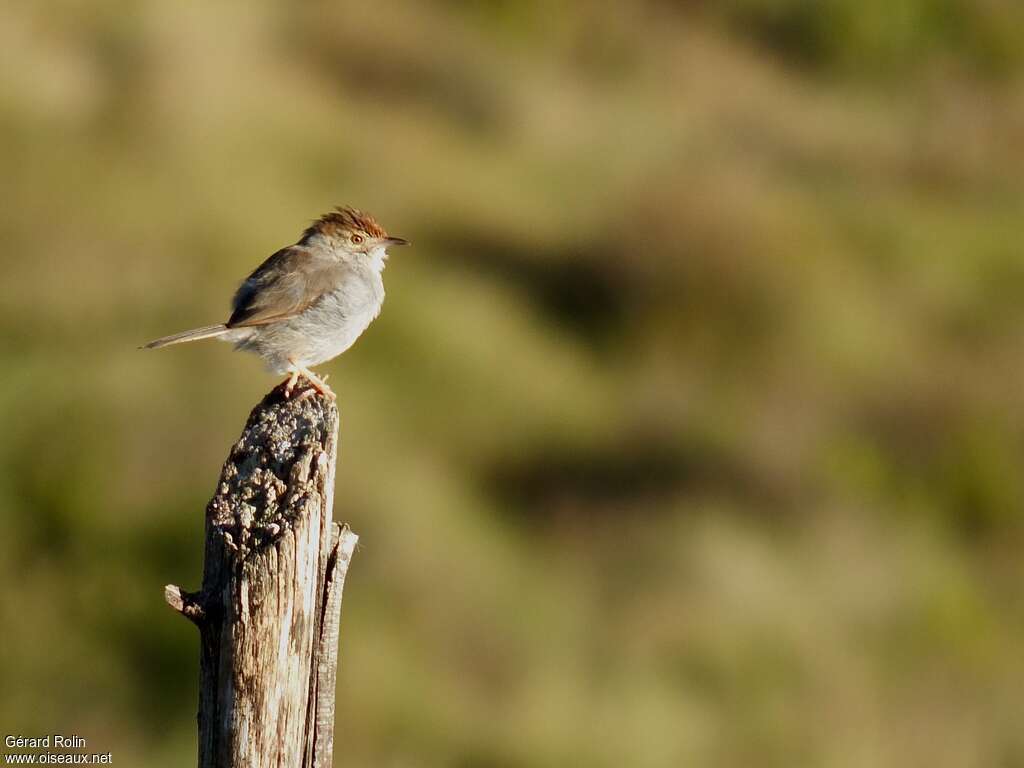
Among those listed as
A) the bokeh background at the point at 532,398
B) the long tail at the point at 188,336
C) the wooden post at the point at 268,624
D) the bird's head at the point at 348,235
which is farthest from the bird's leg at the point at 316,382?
the bokeh background at the point at 532,398

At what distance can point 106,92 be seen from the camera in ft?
52.3

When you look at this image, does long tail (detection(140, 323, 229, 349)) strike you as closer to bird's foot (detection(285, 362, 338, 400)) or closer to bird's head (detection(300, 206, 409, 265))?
bird's foot (detection(285, 362, 338, 400))

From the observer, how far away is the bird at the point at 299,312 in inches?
240

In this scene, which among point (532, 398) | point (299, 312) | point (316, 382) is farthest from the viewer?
point (532, 398)

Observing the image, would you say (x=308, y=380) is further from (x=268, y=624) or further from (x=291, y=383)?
(x=268, y=624)

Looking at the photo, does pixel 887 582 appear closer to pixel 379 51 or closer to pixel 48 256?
pixel 48 256

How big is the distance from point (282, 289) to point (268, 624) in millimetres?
2713

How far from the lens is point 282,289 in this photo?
20.3 ft

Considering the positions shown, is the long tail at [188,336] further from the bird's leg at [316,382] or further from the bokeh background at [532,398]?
the bokeh background at [532,398]

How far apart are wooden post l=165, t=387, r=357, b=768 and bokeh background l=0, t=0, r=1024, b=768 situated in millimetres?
6102

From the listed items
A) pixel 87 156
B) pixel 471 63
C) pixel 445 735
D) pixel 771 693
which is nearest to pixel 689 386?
pixel 771 693

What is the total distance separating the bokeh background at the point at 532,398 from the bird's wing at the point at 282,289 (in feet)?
14.3

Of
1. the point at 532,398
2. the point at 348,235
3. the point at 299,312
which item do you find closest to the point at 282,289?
the point at 299,312

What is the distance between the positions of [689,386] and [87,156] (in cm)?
662
